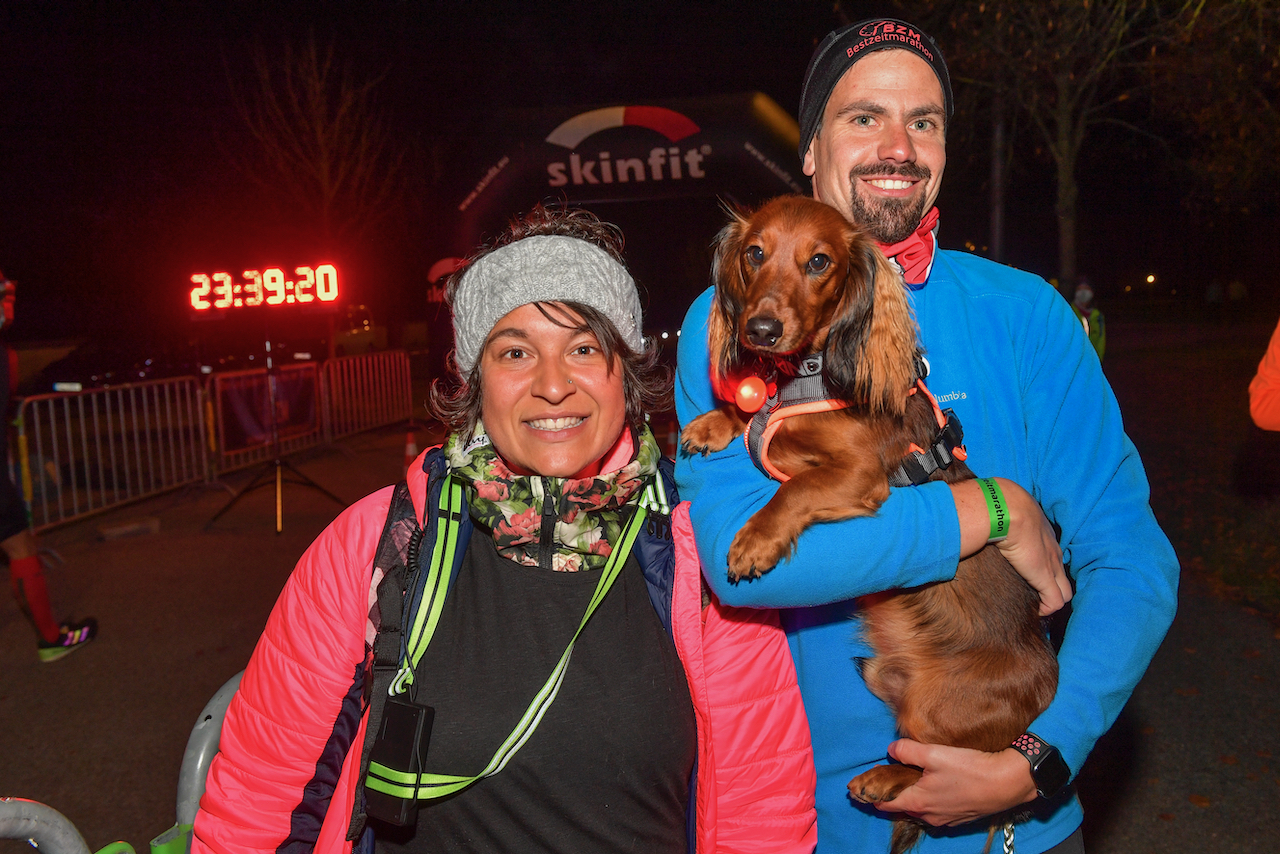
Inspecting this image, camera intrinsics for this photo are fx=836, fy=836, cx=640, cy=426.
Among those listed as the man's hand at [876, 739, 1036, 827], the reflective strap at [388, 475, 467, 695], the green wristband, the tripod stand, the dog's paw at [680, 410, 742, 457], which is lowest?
the tripod stand

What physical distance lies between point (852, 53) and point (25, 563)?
5.89m

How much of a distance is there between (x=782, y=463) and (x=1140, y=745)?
3662 millimetres

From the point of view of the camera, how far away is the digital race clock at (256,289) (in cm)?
Answer: 985

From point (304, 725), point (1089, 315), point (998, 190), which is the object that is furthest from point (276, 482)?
point (1089, 315)

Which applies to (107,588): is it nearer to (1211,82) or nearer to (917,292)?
(917,292)

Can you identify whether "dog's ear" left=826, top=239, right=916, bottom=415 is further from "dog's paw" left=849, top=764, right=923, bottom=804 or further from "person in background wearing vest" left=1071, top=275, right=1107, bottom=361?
"person in background wearing vest" left=1071, top=275, right=1107, bottom=361

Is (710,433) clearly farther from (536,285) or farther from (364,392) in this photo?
(364,392)

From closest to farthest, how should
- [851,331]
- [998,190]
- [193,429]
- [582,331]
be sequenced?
[582,331]
[851,331]
[193,429]
[998,190]

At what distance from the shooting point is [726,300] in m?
2.23

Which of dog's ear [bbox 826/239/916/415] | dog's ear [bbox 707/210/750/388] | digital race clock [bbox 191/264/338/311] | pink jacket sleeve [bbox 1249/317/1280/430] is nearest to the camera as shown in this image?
dog's ear [bbox 826/239/916/415]

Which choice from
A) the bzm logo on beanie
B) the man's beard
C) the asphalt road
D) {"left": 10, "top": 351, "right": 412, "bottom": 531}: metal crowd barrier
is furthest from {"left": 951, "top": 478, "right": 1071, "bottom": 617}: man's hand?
{"left": 10, "top": 351, "right": 412, "bottom": 531}: metal crowd barrier

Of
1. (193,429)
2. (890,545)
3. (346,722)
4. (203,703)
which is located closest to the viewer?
(890,545)

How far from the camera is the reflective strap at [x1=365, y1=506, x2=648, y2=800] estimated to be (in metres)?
1.60

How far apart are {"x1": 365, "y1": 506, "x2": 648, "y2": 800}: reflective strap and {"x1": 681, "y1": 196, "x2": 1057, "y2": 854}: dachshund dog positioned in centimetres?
41
